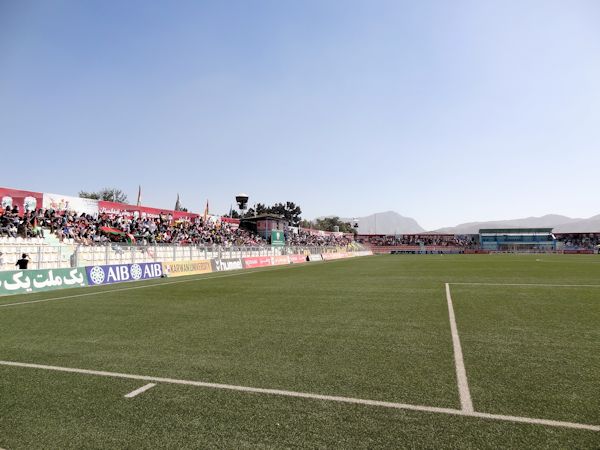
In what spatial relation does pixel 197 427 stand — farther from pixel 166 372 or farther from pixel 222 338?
pixel 222 338

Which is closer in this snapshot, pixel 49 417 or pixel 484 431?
pixel 484 431

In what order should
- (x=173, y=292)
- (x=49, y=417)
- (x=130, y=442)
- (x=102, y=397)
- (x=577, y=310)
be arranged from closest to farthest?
1. (x=130, y=442)
2. (x=49, y=417)
3. (x=102, y=397)
4. (x=577, y=310)
5. (x=173, y=292)

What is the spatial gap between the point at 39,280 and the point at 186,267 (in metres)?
9.88

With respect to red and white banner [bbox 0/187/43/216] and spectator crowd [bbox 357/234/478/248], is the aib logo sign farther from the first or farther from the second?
spectator crowd [bbox 357/234/478/248]

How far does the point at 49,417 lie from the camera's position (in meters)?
3.89

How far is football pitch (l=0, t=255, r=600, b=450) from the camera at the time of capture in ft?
11.5

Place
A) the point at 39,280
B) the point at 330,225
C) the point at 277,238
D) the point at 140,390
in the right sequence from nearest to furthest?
the point at 140,390
the point at 39,280
the point at 277,238
the point at 330,225

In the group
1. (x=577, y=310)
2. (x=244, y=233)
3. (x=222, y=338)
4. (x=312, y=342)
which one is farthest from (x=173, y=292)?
(x=244, y=233)

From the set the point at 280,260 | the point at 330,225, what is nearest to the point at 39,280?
the point at 280,260

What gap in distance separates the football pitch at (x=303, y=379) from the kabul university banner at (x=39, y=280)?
19.2 ft

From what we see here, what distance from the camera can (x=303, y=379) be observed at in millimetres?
4906

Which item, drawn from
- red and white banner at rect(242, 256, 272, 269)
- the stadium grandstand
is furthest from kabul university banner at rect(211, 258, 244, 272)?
the stadium grandstand

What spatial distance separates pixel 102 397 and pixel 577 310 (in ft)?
35.9

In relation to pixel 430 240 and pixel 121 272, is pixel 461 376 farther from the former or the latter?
pixel 430 240
